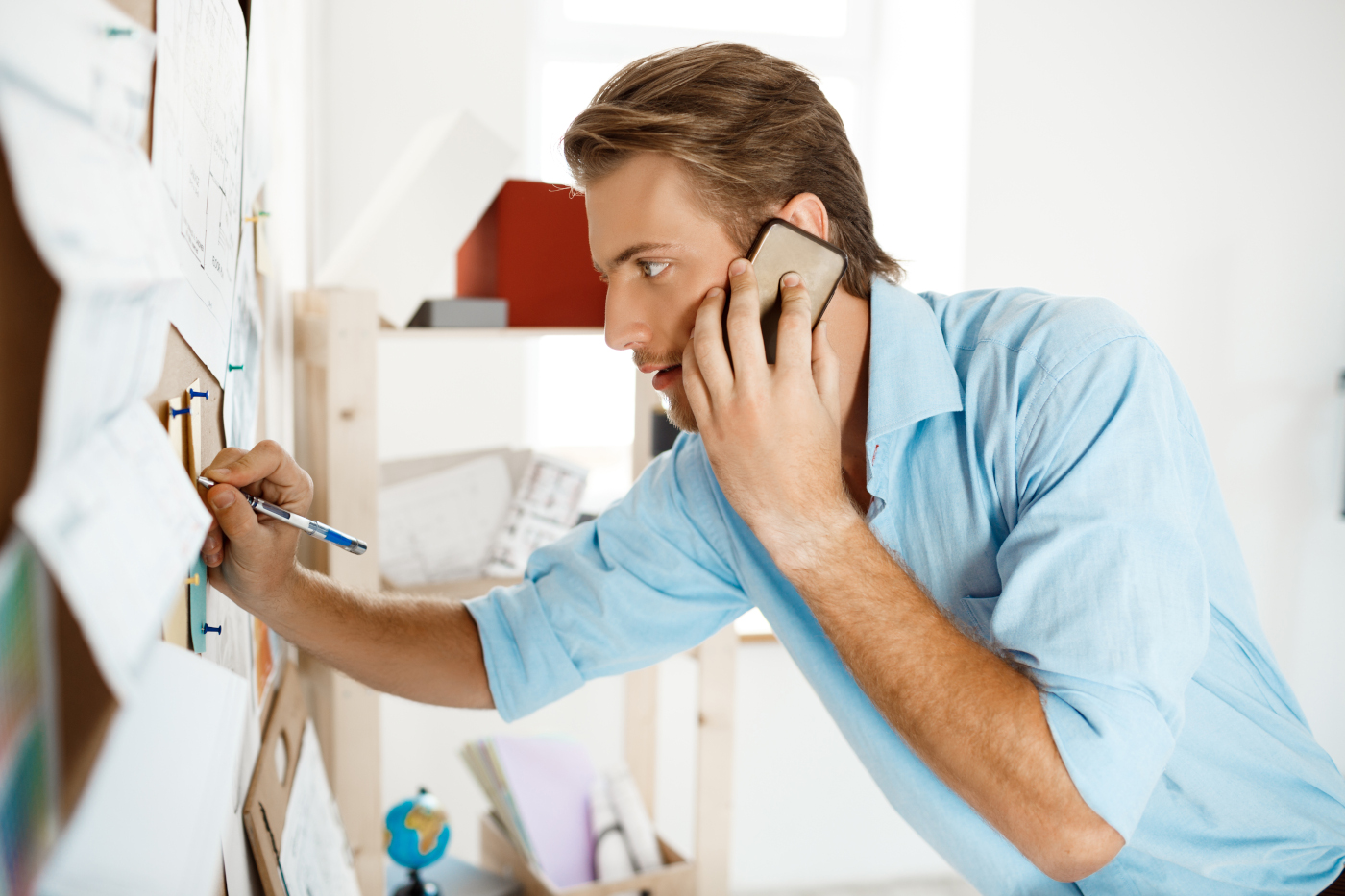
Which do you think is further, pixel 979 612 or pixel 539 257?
pixel 539 257

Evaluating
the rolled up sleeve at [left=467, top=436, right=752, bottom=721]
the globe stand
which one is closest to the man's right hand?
the rolled up sleeve at [left=467, top=436, right=752, bottom=721]

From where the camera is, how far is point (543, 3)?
87.9 inches

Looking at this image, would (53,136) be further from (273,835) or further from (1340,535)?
(1340,535)

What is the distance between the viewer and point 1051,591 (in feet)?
2.44

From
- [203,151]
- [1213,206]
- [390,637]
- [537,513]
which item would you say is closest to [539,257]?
[537,513]

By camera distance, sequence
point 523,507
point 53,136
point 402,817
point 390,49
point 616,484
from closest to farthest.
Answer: point 53,136 < point 402,817 < point 523,507 < point 390,49 < point 616,484

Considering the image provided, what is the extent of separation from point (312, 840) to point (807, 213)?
818mm

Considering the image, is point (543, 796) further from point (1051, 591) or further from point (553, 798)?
point (1051, 591)

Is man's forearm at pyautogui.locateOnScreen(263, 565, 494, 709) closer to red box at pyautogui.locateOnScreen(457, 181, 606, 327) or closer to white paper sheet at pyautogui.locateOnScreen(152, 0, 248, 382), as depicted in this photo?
white paper sheet at pyautogui.locateOnScreen(152, 0, 248, 382)

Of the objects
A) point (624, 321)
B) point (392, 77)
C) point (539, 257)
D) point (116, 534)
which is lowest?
point (116, 534)

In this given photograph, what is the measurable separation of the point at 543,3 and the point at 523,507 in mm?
1315

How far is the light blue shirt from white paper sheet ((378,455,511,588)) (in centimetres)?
42

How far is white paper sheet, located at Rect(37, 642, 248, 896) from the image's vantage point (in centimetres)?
31

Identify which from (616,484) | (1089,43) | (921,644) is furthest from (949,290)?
(921,644)
